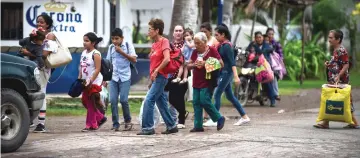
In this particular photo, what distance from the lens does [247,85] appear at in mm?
19797

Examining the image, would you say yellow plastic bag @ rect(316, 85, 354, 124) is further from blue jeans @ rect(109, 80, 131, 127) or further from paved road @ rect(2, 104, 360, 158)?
blue jeans @ rect(109, 80, 131, 127)

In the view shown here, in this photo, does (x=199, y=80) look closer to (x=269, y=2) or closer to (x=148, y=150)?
(x=148, y=150)

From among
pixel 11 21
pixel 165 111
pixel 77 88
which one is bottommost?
pixel 165 111

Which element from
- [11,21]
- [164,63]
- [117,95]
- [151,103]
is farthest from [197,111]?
[11,21]

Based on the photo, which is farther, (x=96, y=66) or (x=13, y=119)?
(x=96, y=66)

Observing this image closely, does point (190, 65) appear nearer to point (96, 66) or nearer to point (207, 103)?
point (207, 103)

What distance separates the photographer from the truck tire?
11000 mm

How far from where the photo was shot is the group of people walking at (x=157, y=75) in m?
13.3

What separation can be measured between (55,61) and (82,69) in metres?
0.54

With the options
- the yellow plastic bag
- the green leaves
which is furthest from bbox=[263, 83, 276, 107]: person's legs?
the green leaves

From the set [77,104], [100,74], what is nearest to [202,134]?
[100,74]

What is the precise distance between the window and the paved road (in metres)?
6.88

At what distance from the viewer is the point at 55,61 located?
44.7 feet

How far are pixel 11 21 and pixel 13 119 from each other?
10.1m
